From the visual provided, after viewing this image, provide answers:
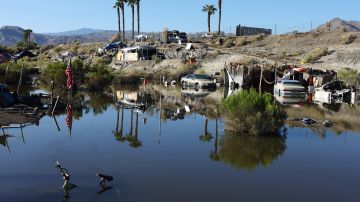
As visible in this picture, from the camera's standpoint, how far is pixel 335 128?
80.2ft

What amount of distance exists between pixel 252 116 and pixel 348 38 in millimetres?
55526

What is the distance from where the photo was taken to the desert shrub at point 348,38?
70.5 metres

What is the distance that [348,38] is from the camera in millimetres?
71375

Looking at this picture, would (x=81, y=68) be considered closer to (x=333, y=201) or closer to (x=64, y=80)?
(x=64, y=80)

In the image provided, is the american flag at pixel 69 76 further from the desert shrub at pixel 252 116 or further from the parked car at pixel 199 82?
the parked car at pixel 199 82

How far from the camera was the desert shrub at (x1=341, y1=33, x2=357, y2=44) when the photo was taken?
70.5m

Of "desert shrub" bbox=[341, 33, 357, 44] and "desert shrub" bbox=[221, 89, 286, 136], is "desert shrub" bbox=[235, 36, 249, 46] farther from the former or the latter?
"desert shrub" bbox=[221, 89, 286, 136]

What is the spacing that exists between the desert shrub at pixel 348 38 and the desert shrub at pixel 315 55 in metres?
5.84

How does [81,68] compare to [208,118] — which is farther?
[81,68]

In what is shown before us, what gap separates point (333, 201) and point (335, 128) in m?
12.5

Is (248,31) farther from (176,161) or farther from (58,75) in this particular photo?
(176,161)

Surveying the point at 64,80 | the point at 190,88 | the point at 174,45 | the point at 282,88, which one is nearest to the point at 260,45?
the point at 174,45

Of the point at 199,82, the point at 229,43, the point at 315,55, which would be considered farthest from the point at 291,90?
the point at 229,43

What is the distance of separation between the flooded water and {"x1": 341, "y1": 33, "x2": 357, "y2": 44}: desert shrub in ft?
153
